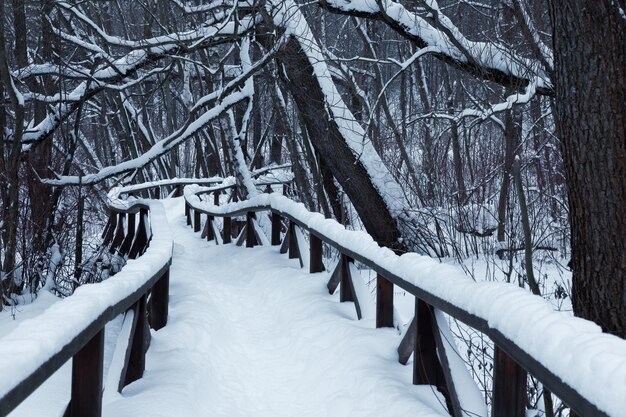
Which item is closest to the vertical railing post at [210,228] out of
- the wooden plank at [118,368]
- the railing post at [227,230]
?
the railing post at [227,230]

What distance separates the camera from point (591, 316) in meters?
4.33

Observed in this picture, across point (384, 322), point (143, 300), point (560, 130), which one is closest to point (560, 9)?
point (560, 130)

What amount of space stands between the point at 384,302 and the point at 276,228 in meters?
5.09

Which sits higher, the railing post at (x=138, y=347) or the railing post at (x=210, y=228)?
the railing post at (x=138, y=347)

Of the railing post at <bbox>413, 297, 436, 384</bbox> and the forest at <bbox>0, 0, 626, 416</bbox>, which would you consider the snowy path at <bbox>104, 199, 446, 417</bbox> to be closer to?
the railing post at <bbox>413, 297, 436, 384</bbox>

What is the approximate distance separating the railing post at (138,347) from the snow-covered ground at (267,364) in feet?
0.22

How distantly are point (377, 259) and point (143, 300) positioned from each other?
5.47 feet

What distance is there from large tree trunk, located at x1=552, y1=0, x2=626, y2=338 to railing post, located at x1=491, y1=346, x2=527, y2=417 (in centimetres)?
141

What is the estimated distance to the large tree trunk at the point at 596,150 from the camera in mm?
4254

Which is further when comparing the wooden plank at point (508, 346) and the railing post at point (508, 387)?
the railing post at point (508, 387)

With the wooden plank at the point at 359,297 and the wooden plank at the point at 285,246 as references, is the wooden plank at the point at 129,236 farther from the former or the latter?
the wooden plank at the point at 359,297

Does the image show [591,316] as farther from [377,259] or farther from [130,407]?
[130,407]

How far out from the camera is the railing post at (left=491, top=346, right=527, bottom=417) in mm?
3066

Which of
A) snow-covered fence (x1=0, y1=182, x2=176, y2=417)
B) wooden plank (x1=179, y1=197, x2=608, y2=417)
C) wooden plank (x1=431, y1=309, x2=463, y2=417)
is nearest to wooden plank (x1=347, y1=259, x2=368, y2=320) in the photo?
wooden plank (x1=179, y1=197, x2=608, y2=417)
